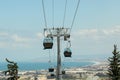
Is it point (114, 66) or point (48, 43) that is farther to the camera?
point (114, 66)

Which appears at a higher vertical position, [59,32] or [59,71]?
[59,32]

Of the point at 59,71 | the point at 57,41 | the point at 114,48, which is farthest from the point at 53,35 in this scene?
the point at 114,48

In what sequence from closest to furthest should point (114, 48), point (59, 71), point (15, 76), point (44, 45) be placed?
point (59, 71) < point (44, 45) < point (15, 76) < point (114, 48)

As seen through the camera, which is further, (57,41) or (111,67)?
(111,67)

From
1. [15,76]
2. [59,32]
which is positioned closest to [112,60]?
[15,76]

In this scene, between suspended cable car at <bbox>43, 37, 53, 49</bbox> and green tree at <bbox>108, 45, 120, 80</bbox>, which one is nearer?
suspended cable car at <bbox>43, 37, 53, 49</bbox>

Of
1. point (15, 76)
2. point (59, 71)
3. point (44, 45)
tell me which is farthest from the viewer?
point (15, 76)

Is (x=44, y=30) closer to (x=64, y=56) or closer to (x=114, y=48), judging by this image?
(x=64, y=56)

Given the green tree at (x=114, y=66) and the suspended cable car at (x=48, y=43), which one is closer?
the suspended cable car at (x=48, y=43)

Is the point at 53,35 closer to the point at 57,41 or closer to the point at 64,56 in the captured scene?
the point at 57,41
